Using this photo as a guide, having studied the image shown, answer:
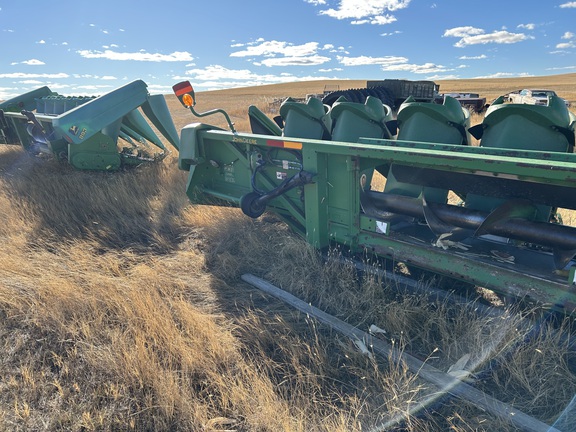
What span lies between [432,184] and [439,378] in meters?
1.32

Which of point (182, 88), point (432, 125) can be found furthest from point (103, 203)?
point (432, 125)

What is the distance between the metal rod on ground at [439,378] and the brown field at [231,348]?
5 centimetres

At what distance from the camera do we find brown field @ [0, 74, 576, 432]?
2.02m

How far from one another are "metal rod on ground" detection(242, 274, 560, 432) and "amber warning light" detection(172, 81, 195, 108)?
180 cm

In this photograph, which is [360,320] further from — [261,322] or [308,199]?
[308,199]

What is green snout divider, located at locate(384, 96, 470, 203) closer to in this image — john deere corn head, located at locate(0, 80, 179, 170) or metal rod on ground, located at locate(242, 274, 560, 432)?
metal rod on ground, located at locate(242, 274, 560, 432)

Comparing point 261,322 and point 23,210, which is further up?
point 23,210

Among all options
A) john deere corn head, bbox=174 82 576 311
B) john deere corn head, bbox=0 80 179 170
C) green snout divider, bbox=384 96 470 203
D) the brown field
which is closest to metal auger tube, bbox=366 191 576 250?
john deere corn head, bbox=174 82 576 311

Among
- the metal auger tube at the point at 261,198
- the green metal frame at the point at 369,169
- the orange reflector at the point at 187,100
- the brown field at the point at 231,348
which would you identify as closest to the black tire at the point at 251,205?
the metal auger tube at the point at 261,198

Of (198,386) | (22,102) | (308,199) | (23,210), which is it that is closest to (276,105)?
(22,102)

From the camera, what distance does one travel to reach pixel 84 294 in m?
3.08

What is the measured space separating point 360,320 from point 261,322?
660mm

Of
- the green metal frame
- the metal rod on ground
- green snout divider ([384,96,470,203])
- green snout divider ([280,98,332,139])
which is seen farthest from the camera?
green snout divider ([280,98,332,139])

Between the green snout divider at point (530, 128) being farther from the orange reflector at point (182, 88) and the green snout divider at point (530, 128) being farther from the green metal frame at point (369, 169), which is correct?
the orange reflector at point (182, 88)
